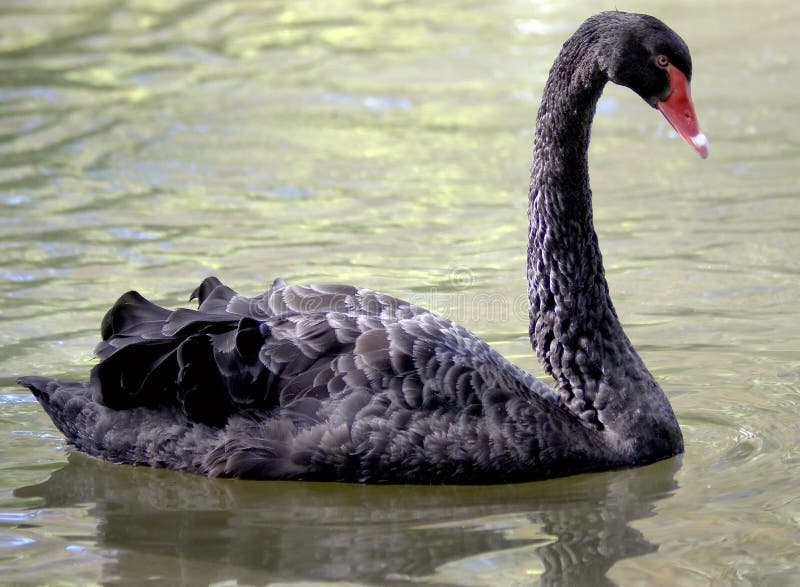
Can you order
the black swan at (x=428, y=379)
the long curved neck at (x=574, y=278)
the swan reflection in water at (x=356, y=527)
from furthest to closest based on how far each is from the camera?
the long curved neck at (x=574, y=278) → the black swan at (x=428, y=379) → the swan reflection in water at (x=356, y=527)

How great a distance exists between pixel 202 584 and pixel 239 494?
2.78 feet

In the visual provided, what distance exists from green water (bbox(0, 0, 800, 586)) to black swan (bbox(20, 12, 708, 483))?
0.13m

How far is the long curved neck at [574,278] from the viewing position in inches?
218

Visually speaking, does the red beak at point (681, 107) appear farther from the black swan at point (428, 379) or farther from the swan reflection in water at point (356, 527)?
the swan reflection in water at point (356, 527)

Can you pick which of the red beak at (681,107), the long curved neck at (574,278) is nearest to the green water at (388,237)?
the long curved neck at (574,278)

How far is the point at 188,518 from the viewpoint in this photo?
520cm

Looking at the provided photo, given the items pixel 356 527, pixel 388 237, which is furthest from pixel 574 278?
pixel 388 237

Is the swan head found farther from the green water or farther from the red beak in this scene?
the green water

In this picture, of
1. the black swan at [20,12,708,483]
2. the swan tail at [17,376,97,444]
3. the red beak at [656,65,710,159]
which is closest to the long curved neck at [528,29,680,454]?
the black swan at [20,12,708,483]

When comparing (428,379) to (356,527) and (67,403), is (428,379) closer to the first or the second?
(356,527)

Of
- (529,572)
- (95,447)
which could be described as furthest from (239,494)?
(529,572)

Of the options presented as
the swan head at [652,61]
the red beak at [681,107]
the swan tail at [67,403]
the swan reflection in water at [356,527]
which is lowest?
the swan reflection in water at [356,527]

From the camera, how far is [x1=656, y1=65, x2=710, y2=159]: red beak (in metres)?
5.38

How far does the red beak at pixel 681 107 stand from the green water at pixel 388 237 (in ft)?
4.19
